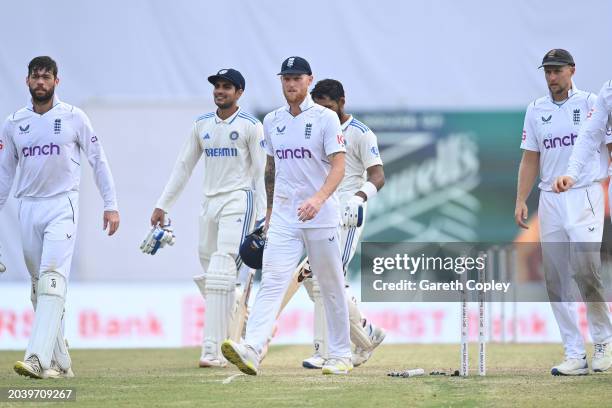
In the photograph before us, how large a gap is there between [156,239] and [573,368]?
267cm

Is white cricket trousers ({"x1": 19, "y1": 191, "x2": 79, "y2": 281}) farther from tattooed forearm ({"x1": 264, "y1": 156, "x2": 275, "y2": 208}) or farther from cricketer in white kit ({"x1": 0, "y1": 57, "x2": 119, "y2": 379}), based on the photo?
tattooed forearm ({"x1": 264, "y1": 156, "x2": 275, "y2": 208})

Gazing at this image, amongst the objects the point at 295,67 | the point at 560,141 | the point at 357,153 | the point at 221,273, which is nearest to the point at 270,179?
the point at 295,67

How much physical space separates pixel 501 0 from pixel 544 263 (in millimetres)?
8541

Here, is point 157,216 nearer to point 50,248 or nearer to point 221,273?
point 221,273

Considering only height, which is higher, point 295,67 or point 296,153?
point 295,67

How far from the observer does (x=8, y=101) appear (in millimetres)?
14898

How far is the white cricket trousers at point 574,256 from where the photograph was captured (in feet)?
23.5

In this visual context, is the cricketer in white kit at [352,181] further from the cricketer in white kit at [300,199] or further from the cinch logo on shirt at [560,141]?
the cinch logo on shirt at [560,141]

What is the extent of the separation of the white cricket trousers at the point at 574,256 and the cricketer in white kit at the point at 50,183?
97.0 inches

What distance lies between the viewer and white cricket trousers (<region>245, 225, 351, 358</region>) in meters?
6.71

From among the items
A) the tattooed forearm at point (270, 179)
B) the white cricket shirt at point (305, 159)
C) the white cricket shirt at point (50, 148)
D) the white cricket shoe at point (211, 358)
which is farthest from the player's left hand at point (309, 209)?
the white cricket shoe at point (211, 358)

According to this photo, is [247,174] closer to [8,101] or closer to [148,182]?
[148,182]

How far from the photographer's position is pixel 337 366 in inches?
278

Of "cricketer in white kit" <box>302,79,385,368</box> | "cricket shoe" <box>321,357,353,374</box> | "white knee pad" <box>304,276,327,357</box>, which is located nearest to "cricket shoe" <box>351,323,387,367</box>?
"cricketer in white kit" <box>302,79,385,368</box>
